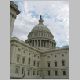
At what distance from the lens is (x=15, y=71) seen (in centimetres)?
324

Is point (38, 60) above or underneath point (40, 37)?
underneath

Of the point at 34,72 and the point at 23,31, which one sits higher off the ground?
the point at 23,31

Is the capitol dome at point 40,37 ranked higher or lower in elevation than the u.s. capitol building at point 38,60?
higher

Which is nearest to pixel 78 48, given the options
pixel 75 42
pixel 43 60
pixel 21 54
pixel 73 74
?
pixel 75 42

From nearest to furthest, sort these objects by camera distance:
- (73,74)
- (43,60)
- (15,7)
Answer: (73,74) → (15,7) → (43,60)

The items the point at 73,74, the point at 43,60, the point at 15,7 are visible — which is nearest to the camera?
the point at 73,74

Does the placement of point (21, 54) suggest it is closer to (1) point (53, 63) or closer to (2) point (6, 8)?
(1) point (53, 63)

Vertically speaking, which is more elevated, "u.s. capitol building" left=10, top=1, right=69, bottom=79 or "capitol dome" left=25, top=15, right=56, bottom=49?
"capitol dome" left=25, top=15, right=56, bottom=49

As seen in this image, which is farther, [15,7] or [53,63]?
[53,63]

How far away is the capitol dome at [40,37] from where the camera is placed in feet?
10.9

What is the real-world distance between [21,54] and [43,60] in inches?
14.0

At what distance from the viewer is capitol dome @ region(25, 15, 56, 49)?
334 centimetres

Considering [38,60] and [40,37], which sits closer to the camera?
[38,60]

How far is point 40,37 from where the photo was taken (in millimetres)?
4051
